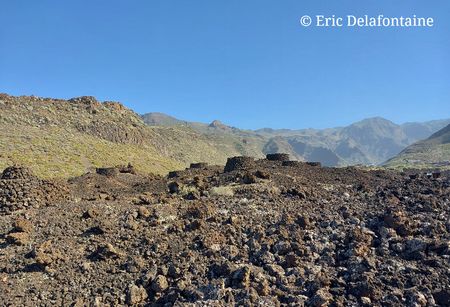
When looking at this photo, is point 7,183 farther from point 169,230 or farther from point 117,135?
point 117,135

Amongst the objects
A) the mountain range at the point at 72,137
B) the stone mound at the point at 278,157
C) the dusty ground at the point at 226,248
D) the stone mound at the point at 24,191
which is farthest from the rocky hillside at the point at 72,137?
the dusty ground at the point at 226,248

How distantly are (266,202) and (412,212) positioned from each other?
4.40 metres

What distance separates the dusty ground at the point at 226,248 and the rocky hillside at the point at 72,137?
22076 millimetres

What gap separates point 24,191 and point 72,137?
114 ft

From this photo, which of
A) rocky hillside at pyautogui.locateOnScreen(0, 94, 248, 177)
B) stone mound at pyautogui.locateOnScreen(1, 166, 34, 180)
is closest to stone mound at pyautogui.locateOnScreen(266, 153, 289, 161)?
stone mound at pyautogui.locateOnScreen(1, 166, 34, 180)

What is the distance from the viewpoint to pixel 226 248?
997cm

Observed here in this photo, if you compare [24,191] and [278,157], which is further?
[278,157]

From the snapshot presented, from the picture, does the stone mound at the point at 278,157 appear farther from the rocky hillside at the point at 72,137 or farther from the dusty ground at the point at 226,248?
the rocky hillside at the point at 72,137

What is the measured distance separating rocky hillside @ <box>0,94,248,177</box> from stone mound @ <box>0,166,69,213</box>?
1787cm

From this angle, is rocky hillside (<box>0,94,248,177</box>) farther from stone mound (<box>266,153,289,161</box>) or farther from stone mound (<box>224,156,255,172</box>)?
stone mound (<box>266,153,289,161</box>)

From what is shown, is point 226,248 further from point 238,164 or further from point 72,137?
point 72,137

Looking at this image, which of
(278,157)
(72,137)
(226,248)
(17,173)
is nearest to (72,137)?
(72,137)

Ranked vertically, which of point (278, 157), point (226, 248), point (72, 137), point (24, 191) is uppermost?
point (72, 137)

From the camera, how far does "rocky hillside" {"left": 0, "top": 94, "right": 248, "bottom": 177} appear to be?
36.8 metres
